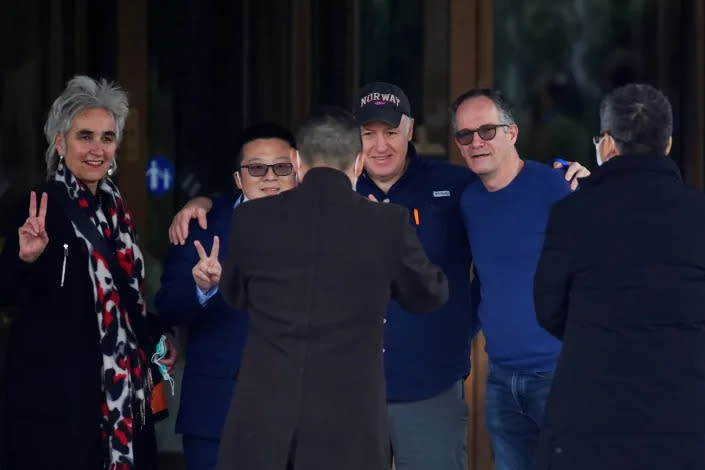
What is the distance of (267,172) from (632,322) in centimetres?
153

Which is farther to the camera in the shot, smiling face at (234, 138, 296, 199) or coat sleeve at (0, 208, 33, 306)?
smiling face at (234, 138, 296, 199)

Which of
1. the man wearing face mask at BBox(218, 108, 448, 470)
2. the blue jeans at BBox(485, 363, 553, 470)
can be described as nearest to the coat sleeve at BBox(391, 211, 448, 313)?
the man wearing face mask at BBox(218, 108, 448, 470)

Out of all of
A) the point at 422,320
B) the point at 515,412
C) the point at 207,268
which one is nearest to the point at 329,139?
the point at 207,268

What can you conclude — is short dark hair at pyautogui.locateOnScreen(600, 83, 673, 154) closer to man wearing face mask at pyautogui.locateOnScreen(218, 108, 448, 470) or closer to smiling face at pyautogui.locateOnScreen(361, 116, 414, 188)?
man wearing face mask at pyautogui.locateOnScreen(218, 108, 448, 470)

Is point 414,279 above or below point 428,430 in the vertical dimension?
above

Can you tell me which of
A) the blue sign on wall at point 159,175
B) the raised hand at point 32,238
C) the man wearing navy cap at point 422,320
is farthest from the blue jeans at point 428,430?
the blue sign on wall at point 159,175

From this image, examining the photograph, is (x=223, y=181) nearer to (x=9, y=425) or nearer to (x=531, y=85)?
(x=531, y=85)

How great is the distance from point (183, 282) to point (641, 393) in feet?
5.62

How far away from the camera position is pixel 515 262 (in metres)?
4.34

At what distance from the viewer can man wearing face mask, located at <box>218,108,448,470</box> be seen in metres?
3.54

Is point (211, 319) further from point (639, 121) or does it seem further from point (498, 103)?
point (639, 121)

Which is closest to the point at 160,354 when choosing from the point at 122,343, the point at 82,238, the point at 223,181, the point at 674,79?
the point at 122,343

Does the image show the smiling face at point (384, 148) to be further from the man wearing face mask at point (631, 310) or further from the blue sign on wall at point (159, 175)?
the blue sign on wall at point (159, 175)

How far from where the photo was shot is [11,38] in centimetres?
619
